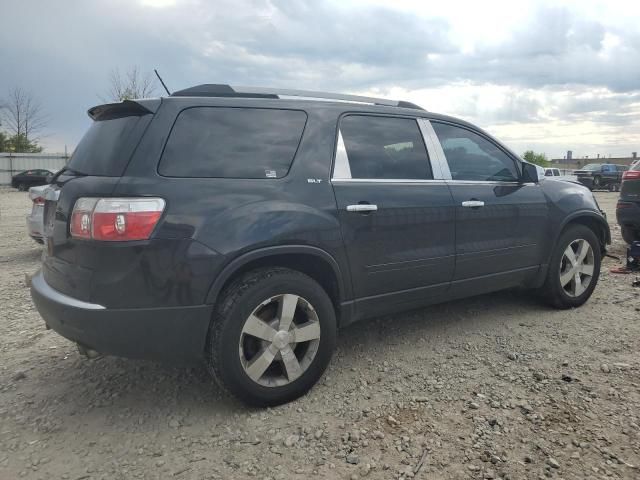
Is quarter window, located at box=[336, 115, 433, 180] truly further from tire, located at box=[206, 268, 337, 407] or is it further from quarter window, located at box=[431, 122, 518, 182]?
tire, located at box=[206, 268, 337, 407]

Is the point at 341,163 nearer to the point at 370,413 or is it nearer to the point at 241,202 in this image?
the point at 241,202

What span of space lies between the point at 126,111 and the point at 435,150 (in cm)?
218

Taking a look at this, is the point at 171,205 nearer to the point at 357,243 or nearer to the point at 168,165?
the point at 168,165

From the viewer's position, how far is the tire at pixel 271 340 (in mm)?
2652

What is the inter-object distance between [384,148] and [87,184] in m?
1.92

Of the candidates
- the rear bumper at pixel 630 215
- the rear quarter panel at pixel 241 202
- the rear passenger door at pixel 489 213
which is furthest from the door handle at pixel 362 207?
the rear bumper at pixel 630 215

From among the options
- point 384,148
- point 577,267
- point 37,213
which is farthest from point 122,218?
point 37,213

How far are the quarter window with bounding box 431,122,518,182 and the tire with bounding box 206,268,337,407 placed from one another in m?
1.63

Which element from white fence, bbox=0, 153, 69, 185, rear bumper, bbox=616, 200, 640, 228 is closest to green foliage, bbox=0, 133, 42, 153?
white fence, bbox=0, 153, 69, 185

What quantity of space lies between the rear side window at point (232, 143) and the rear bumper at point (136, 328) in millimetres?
741

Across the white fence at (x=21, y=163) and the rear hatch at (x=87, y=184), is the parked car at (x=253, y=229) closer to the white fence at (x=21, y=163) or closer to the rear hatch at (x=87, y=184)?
the rear hatch at (x=87, y=184)

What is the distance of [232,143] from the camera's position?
282 cm

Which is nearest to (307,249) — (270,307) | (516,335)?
(270,307)

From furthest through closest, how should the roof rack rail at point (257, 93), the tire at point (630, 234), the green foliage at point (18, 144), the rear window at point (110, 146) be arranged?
the green foliage at point (18, 144) < the tire at point (630, 234) < the roof rack rail at point (257, 93) < the rear window at point (110, 146)
